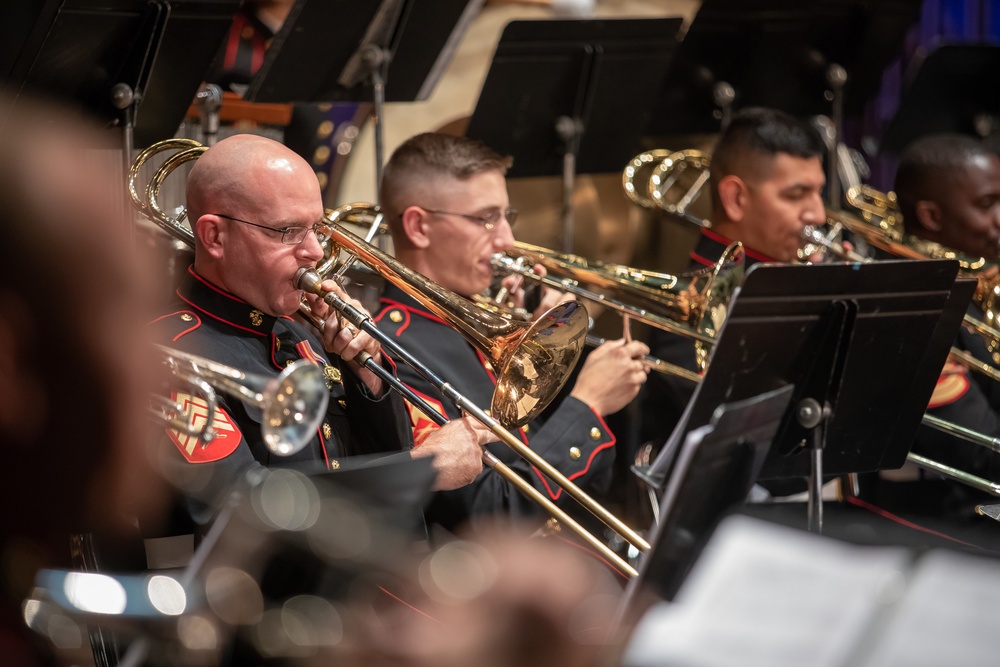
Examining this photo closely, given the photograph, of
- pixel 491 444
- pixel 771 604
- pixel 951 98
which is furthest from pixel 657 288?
pixel 951 98

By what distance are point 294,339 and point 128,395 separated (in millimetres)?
1635

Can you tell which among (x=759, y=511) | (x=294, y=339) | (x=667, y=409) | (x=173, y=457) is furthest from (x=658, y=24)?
(x=173, y=457)

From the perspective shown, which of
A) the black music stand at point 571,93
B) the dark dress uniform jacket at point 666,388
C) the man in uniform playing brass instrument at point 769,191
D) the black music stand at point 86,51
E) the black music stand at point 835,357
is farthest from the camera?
the man in uniform playing brass instrument at point 769,191

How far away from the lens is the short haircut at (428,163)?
3.50 metres

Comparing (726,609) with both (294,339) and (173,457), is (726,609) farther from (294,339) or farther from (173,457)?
(294,339)

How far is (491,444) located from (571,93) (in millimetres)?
1719

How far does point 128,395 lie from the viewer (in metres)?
1.23

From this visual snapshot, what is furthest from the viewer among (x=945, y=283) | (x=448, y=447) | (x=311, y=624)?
(x=945, y=283)

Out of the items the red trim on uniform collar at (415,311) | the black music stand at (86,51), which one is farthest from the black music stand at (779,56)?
the black music stand at (86,51)

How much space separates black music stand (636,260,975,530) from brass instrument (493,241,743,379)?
67 cm

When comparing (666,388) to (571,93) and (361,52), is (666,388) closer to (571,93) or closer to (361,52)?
(571,93)

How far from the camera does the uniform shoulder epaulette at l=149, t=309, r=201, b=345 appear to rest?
8.48 ft

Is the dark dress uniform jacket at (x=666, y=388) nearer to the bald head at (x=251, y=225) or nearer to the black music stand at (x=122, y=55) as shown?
the bald head at (x=251, y=225)

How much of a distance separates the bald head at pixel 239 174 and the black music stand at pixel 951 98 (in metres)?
3.58
